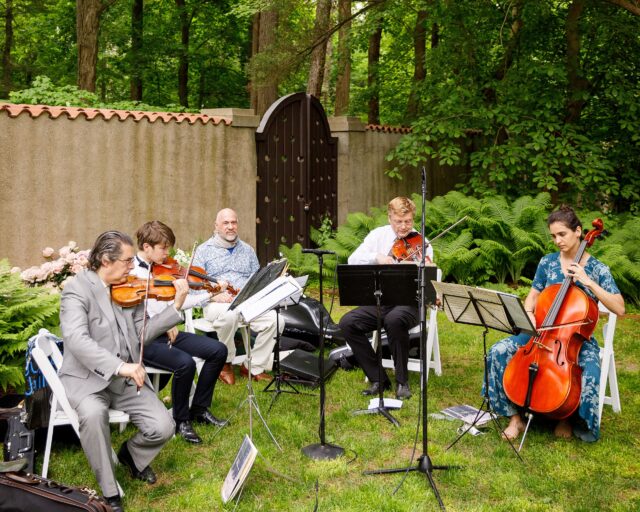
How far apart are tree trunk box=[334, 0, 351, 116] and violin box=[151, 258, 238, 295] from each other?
7.56 metres

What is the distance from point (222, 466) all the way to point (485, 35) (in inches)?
356

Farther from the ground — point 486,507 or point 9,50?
point 9,50

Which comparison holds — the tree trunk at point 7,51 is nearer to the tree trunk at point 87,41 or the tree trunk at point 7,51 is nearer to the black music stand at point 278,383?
the tree trunk at point 87,41

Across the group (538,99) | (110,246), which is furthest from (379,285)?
(538,99)

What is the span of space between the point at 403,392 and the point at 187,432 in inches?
66.9

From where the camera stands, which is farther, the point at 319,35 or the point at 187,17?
the point at 187,17

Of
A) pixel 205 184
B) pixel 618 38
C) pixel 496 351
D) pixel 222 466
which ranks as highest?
pixel 618 38

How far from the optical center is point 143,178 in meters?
8.59

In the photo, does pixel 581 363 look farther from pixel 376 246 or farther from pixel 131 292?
pixel 131 292

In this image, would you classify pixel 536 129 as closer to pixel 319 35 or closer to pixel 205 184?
pixel 319 35

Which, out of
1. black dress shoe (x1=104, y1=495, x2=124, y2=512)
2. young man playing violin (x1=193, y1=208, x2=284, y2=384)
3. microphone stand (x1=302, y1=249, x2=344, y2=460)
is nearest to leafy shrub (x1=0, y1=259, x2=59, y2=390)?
young man playing violin (x1=193, y1=208, x2=284, y2=384)

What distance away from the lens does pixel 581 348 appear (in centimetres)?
471

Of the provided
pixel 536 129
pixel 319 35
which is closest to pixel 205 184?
pixel 319 35

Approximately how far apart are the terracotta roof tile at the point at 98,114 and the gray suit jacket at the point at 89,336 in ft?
13.5
